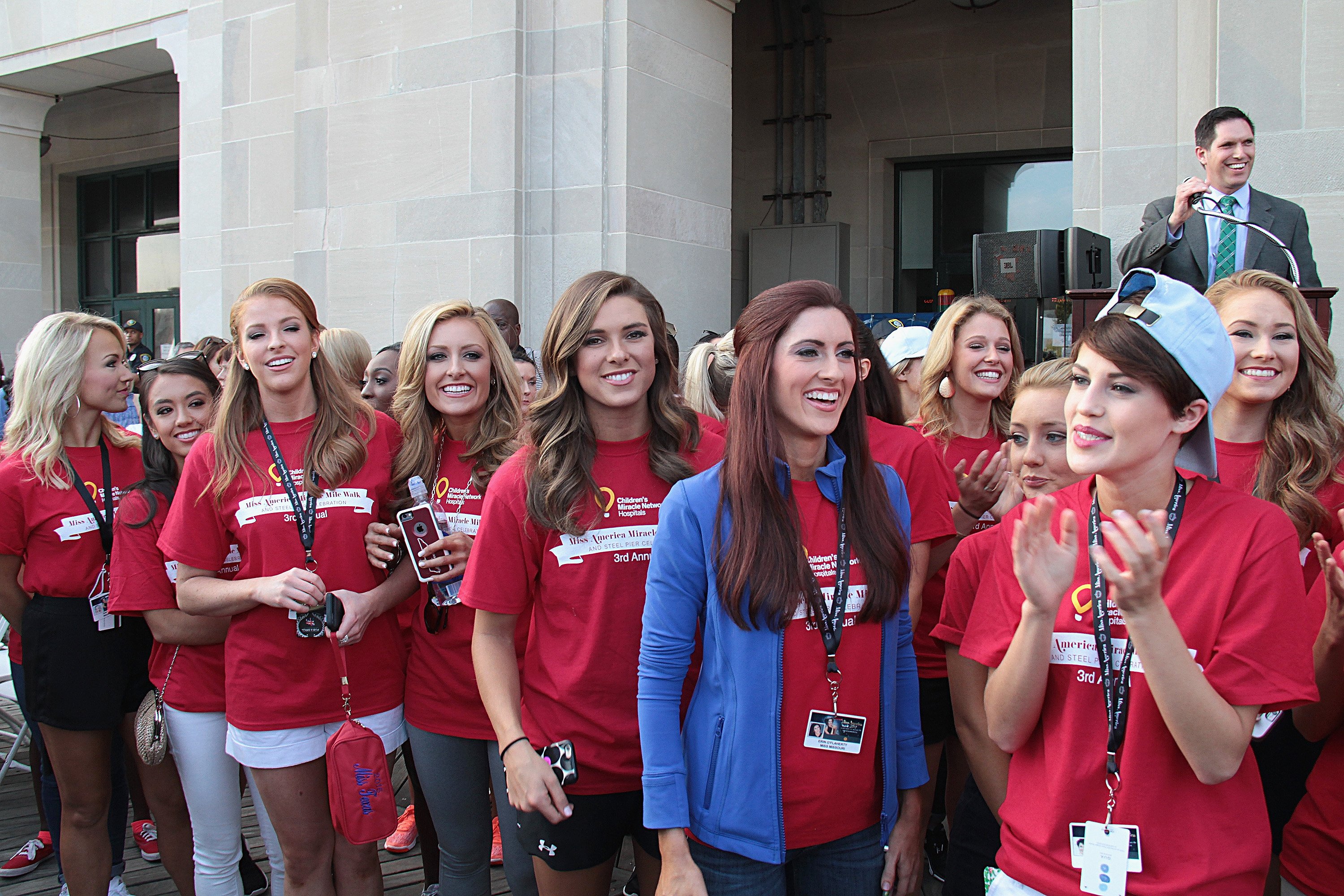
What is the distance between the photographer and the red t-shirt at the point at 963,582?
7.51 ft

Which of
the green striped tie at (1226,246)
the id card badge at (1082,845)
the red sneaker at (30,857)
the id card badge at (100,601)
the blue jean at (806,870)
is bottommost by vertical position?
the red sneaker at (30,857)

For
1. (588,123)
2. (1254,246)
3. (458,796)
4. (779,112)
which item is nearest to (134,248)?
(779,112)

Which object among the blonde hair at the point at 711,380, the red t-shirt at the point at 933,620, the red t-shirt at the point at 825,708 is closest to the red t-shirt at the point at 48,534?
the blonde hair at the point at 711,380

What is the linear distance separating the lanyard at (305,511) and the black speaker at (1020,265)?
A: 4.48m

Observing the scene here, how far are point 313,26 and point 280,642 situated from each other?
7.63 m

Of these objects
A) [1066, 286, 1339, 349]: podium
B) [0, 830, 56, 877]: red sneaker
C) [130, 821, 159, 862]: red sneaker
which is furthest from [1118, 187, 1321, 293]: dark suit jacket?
[0, 830, 56, 877]: red sneaker

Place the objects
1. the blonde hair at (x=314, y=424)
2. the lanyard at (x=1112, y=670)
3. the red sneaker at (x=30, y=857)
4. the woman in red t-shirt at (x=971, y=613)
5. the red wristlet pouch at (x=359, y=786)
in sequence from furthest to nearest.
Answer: the red sneaker at (x=30, y=857) < the blonde hair at (x=314, y=424) < the red wristlet pouch at (x=359, y=786) < the woman in red t-shirt at (x=971, y=613) < the lanyard at (x=1112, y=670)

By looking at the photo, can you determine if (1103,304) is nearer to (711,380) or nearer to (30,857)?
(711,380)

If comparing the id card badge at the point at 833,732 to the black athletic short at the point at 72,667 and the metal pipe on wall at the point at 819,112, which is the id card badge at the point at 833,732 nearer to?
the black athletic short at the point at 72,667

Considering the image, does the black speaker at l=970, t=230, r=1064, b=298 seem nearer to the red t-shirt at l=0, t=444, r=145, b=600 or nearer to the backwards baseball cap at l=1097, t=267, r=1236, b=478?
the backwards baseball cap at l=1097, t=267, r=1236, b=478

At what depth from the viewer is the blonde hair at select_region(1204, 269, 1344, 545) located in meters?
2.62

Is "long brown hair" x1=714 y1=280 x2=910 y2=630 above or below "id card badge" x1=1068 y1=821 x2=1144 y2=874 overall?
above

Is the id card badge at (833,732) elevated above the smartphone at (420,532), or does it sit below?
below

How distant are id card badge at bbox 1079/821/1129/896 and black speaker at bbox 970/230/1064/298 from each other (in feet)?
15.9
